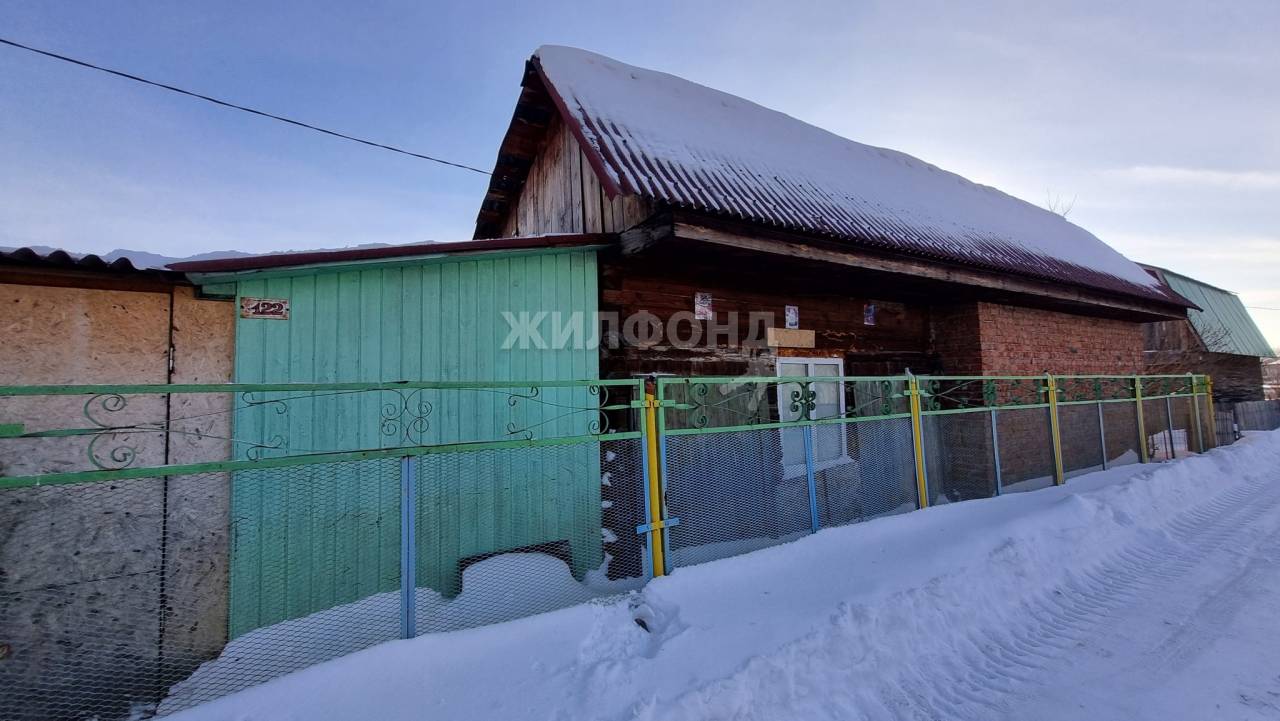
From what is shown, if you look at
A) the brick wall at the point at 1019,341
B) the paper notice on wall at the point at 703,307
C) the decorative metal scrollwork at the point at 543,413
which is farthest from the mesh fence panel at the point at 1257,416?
the decorative metal scrollwork at the point at 543,413

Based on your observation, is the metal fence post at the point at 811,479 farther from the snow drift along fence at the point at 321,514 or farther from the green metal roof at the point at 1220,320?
the green metal roof at the point at 1220,320

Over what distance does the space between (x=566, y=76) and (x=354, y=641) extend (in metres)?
6.01

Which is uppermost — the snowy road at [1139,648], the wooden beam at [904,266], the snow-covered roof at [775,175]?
the snow-covered roof at [775,175]

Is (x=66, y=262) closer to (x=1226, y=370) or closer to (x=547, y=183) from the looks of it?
(x=547, y=183)

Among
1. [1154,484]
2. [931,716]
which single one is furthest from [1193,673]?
[1154,484]

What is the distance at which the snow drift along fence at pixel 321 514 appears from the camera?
2918mm

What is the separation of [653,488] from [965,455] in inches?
236

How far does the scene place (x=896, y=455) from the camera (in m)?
5.30

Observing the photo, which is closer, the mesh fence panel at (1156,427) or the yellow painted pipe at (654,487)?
the yellow painted pipe at (654,487)

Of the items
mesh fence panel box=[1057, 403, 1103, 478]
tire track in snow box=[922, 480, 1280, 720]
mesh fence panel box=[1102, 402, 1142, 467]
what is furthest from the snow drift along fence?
mesh fence panel box=[1102, 402, 1142, 467]

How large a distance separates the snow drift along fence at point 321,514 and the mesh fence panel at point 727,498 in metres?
0.02

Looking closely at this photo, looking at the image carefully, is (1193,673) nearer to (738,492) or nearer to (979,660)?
(979,660)

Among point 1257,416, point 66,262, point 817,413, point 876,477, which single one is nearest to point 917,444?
point 876,477

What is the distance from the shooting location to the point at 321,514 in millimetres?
3568
